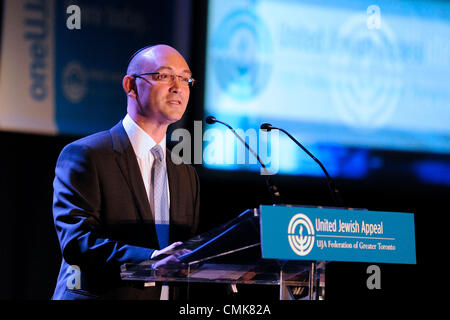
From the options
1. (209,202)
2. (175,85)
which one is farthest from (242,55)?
(175,85)

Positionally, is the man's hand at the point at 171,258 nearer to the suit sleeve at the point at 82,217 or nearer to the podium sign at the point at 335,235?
the suit sleeve at the point at 82,217

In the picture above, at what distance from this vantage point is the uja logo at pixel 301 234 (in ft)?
8.39

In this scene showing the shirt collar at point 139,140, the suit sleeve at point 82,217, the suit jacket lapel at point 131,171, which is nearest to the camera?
the suit sleeve at point 82,217

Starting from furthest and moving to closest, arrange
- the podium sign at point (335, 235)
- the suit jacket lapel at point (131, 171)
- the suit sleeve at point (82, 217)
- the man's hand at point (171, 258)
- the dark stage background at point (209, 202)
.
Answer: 1. the dark stage background at point (209, 202)
2. the suit jacket lapel at point (131, 171)
3. the suit sleeve at point (82, 217)
4. the man's hand at point (171, 258)
5. the podium sign at point (335, 235)

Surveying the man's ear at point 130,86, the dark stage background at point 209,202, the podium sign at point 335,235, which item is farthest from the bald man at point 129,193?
the dark stage background at point 209,202

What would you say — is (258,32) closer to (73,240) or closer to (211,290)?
(211,290)

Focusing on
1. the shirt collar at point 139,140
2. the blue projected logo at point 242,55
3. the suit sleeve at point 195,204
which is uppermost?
the blue projected logo at point 242,55

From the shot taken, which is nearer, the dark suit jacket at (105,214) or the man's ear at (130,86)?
the dark suit jacket at (105,214)

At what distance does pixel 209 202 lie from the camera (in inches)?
206

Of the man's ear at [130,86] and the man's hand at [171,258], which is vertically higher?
the man's ear at [130,86]

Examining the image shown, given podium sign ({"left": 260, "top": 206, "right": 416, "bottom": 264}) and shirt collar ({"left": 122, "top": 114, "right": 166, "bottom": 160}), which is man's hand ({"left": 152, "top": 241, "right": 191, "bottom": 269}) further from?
shirt collar ({"left": 122, "top": 114, "right": 166, "bottom": 160})

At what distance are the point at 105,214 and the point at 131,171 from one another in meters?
0.26

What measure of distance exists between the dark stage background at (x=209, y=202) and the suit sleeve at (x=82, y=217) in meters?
1.50

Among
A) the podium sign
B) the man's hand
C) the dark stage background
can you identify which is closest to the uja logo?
the podium sign
